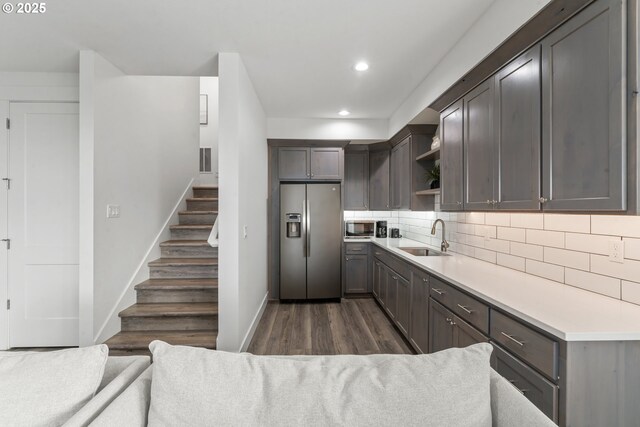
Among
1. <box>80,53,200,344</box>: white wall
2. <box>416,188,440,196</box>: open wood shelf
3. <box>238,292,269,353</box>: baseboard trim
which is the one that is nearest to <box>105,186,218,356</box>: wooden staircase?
<box>80,53,200,344</box>: white wall

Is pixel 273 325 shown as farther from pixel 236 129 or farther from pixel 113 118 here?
pixel 113 118

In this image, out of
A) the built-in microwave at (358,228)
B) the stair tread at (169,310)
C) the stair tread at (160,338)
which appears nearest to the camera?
the stair tread at (160,338)

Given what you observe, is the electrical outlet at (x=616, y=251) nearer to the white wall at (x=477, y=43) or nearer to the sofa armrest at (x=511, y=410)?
the sofa armrest at (x=511, y=410)

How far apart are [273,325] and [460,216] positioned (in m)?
2.50

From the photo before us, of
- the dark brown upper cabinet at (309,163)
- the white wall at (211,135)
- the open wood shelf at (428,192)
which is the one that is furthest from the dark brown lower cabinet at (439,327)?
the white wall at (211,135)

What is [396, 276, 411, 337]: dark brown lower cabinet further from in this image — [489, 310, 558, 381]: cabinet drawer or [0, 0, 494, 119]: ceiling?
[0, 0, 494, 119]: ceiling

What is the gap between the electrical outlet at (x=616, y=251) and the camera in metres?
1.41

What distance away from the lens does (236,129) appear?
2.43 m

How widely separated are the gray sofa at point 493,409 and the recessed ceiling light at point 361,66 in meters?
2.58

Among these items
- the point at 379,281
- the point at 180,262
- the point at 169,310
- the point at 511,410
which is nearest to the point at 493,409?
the point at 511,410

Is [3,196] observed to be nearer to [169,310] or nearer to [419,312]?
[169,310]

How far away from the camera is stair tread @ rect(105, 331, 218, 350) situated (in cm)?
253

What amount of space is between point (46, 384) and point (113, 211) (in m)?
2.18

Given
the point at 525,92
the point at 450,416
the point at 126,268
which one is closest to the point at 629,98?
the point at 525,92
